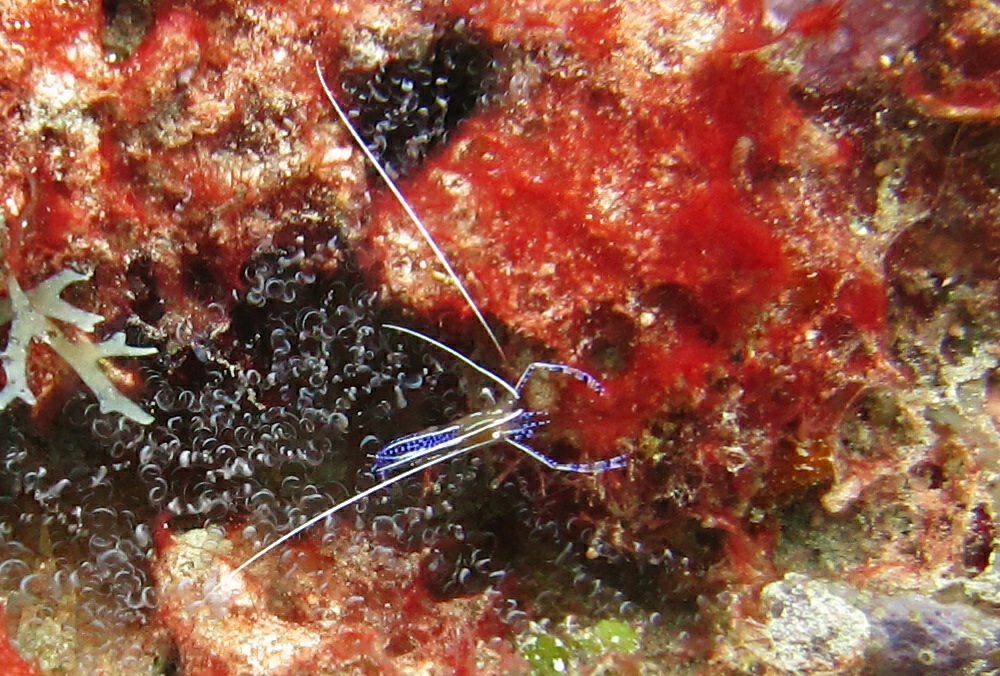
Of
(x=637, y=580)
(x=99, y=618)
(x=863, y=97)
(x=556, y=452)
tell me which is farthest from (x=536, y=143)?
(x=99, y=618)

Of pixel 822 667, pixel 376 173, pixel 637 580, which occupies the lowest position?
pixel 822 667

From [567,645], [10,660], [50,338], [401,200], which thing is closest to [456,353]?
[401,200]

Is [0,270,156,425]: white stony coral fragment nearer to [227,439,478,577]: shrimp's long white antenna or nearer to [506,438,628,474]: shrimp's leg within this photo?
[227,439,478,577]: shrimp's long white antenna

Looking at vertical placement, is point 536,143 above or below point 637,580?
above

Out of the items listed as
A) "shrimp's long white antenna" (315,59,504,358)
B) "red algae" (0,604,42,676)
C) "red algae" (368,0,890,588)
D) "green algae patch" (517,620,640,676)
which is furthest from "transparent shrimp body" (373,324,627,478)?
"red algae" (0,604,42,676)

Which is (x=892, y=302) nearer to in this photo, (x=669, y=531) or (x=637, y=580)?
(x=669, y=531)

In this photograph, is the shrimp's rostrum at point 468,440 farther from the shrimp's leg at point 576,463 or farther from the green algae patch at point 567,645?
the green algae patch at point 567,645

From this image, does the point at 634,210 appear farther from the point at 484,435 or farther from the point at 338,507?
the point at 338,507
